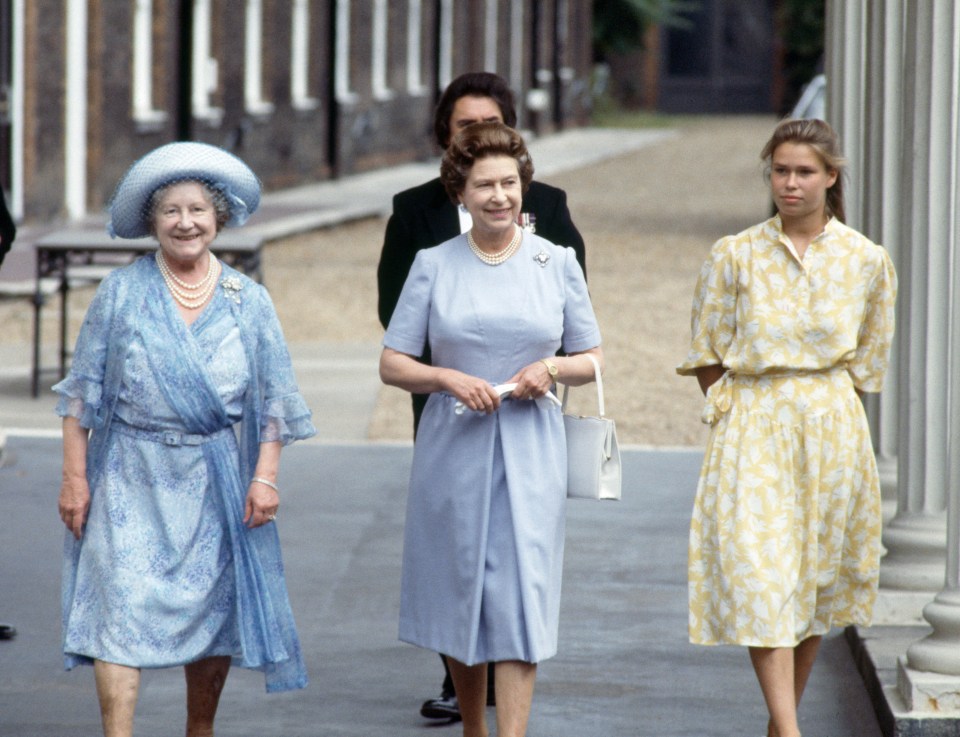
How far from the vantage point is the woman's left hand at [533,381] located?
4.59 m

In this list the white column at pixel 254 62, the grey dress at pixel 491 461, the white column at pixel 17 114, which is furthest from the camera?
the white column at pixel 254 62

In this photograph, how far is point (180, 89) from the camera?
48.3 feet

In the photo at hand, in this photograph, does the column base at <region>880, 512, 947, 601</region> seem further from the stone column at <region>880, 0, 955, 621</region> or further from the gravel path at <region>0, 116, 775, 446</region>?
the gravel path at <region>0, 116, 775, 446</region>

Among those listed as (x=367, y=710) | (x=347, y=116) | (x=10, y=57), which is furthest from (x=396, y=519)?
(x=347, y=116)

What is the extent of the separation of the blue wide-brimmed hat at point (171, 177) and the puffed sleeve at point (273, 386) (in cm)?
25

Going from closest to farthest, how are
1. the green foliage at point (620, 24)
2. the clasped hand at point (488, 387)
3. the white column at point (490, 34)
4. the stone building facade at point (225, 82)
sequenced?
1. the clasped hand at point (488, 387)
2. the stone building facade at point (225, 82)
3. the white column at point (490, 34)
4. the green foliage at point (620, 24)

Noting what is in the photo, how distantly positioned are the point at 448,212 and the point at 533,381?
0.90m

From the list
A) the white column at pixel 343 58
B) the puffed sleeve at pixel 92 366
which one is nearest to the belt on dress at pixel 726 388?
the puffed sleeve at pixel 92 366

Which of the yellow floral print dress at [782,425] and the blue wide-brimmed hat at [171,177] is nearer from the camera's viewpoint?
the blue wide-brimmed hat at [171,177]

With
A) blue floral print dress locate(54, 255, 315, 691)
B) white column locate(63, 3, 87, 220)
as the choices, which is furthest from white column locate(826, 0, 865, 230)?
white column locate(63, 3, 87, 220)

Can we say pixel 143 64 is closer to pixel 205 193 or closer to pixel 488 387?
pixel 205 193

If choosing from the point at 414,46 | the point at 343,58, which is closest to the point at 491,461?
the point at 343,58

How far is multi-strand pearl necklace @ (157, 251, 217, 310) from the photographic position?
177 inches

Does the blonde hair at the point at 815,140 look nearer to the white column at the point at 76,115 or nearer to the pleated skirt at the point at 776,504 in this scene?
the pleated skirt at the point at 776,504
